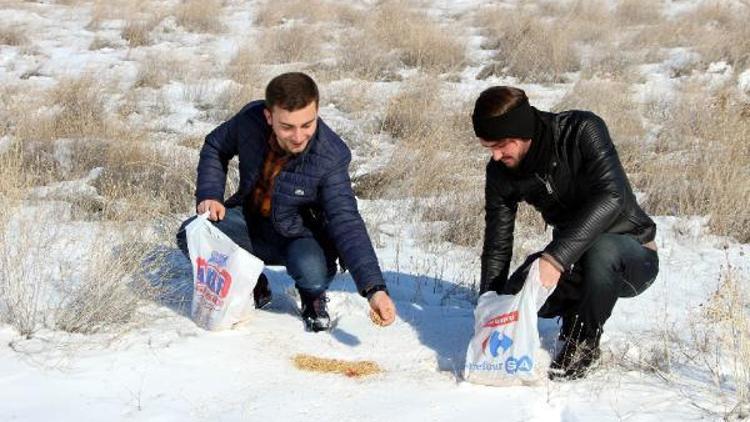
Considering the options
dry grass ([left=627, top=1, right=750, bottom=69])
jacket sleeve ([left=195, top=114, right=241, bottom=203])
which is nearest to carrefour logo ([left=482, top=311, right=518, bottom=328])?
jacket sleeve ([left=195, top=114, right=241, bottom=203])

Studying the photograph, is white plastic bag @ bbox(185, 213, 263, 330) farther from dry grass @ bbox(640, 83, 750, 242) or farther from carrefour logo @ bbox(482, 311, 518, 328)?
dry grass @ bbox(640, 83, 750, 242)

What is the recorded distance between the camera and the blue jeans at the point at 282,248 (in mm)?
3471

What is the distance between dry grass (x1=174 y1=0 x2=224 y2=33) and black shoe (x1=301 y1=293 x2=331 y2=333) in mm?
8377

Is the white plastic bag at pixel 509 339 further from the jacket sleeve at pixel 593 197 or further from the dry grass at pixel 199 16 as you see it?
the dry grass at pixel 199 16

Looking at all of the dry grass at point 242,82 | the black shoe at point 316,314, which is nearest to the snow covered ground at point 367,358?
the black shoe at point 316,314

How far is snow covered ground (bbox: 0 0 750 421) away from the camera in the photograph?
276 centimetres

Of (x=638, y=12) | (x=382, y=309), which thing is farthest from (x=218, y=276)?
(x=638, y=12)

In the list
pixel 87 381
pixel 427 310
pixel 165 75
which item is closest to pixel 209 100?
pixel 165 75

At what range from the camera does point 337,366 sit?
3.13 meters

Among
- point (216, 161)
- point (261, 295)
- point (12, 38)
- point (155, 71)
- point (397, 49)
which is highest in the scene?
point (216, 161)

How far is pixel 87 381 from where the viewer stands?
A: 286 centimetres

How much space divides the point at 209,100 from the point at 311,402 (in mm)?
5429

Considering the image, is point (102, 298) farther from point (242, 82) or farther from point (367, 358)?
point (242, 82)

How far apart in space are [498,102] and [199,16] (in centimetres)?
938
